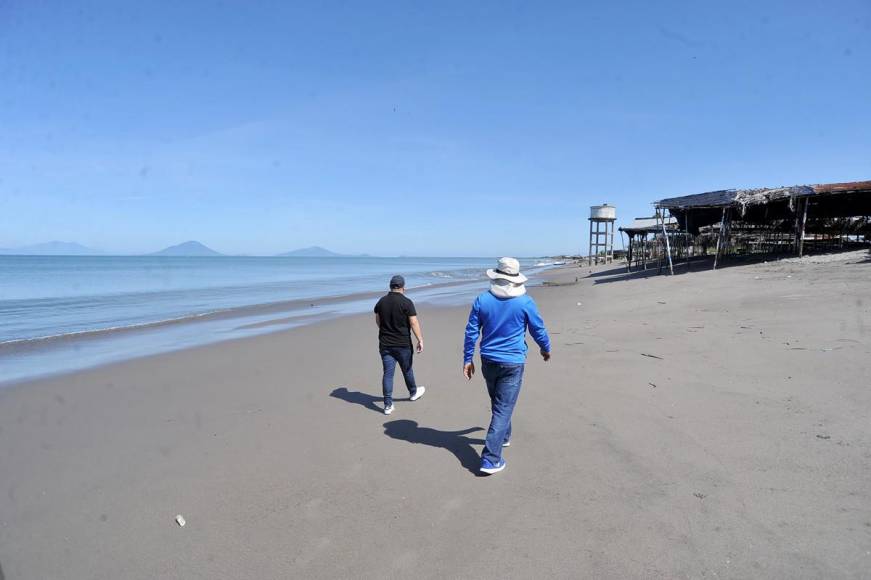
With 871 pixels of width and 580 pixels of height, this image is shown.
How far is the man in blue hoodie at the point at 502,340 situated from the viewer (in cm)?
391

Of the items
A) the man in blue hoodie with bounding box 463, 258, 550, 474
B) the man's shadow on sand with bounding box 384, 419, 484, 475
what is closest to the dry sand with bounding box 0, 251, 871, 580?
the man's shadow on sand with bounding box 384, 419, 484, 475

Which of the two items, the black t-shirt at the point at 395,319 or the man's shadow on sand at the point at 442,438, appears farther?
the black t-shirt at the point at 395,319

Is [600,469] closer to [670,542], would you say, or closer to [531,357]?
[670,542]

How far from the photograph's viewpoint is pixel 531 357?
25.4 feet

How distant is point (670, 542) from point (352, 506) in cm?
219

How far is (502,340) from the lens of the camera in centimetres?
396

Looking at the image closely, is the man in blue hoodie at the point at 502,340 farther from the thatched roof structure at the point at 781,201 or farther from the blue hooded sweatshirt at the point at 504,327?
the thatched roof structure at the point at 781,201

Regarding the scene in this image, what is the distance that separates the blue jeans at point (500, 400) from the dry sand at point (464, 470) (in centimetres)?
24

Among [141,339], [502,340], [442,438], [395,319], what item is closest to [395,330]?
[395,319]

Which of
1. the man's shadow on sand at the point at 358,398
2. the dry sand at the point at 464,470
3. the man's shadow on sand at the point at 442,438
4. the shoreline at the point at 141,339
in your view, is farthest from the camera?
the shoreline at the point at 141,339

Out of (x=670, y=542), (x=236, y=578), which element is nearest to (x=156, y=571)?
(x=236, y=578)

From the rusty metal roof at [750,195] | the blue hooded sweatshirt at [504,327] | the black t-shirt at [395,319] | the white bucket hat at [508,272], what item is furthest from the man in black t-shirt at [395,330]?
the rusty metal roof at [750,195]

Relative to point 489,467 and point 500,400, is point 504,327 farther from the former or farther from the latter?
point 489,467

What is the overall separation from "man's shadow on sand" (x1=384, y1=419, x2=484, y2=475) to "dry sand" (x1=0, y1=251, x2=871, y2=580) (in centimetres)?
3
